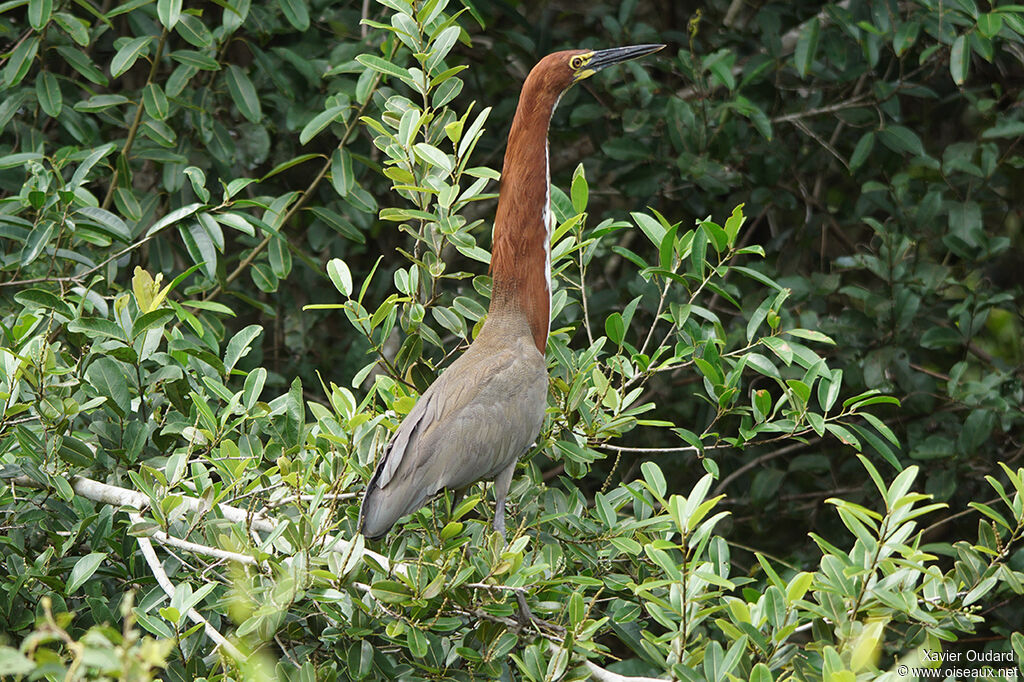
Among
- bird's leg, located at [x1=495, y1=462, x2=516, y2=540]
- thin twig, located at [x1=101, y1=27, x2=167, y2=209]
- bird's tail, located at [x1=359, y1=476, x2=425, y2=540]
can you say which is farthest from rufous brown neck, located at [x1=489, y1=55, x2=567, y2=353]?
thin twig, located at [x1=101, y1=27, x2=167, y2=209]

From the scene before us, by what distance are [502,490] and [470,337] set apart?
2.42 feet

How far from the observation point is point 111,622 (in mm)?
2273

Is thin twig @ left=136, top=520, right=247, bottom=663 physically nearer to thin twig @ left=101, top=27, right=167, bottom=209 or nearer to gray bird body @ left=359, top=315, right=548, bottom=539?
gray bird body @ left=359, top=315, right=548, bottom=539

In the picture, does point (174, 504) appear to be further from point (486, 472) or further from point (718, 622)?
point (718, 622)

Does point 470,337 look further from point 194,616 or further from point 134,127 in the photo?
point 134,127

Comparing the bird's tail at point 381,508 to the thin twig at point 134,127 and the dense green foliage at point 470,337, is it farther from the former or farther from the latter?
the thin twig at point 134,127

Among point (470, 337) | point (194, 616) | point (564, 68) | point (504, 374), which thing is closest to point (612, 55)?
point (564, 68)

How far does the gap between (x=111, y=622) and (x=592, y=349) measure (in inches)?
53.3

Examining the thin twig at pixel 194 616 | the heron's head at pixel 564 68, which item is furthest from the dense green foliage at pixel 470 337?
the heron's head at pixel 564 68

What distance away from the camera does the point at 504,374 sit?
268 cm

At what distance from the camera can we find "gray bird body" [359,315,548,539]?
96.4 inches

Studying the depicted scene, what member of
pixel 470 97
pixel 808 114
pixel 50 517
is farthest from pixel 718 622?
pixel 470 97

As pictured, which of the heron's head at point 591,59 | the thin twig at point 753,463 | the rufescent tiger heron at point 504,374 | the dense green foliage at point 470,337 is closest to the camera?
the dense green foliage at point 470,337

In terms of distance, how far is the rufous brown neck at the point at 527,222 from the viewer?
9.40 feet
